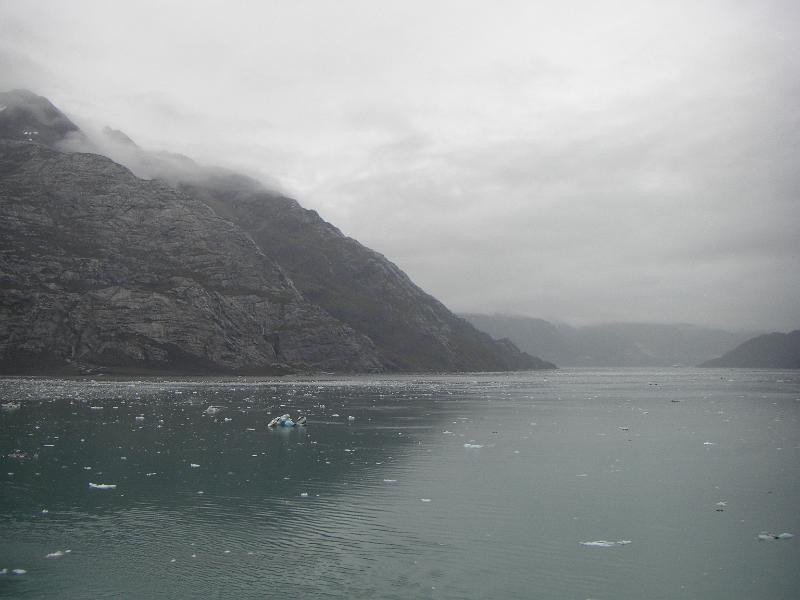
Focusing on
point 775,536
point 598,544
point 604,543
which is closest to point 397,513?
point 598,544

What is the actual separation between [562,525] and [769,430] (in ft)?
123

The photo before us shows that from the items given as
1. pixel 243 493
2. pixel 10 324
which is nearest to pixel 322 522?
pixel 243 493

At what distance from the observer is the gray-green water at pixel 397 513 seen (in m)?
17.9

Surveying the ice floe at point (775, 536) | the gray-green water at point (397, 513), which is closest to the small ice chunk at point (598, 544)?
the gray-green water at point (397, 513)

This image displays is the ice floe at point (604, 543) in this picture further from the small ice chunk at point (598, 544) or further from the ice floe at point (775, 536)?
the ice floe at point (775, 536)

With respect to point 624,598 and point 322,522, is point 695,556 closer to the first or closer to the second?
point 624,598

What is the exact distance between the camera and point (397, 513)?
25.2 meters

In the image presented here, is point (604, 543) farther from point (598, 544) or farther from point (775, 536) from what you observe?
point (775, 536)

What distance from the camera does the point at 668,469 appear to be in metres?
34.6

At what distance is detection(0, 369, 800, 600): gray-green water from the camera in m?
17.9

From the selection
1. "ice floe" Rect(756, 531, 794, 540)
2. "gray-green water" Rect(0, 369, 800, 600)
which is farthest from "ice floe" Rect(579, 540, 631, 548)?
"ice floe" Rect(756, 531, 794, 540)

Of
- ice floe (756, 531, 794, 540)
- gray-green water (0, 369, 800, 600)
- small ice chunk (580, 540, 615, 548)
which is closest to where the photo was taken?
gray-green water (0, 369, 800, 600)

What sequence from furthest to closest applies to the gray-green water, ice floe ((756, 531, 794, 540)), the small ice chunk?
ice floe ((756, 531, 794, 540)) → the small ice chunk → the gray-green water

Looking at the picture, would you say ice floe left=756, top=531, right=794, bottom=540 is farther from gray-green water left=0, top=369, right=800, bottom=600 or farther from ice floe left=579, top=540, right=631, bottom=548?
ice floe left=579, top=540, right=631, bottom=548
